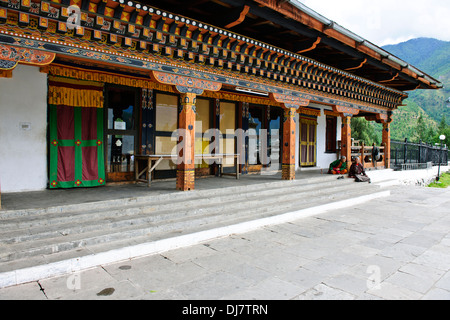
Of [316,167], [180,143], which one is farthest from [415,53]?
[180,143]

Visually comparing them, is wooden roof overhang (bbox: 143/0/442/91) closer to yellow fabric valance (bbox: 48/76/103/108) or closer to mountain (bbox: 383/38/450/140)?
yellow fabric valance (bbox: 48/76/103/108)

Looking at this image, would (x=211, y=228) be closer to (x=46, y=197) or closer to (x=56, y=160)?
(x=46, y=197)

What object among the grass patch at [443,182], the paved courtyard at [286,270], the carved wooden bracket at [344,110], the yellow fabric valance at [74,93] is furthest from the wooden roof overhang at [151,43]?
the grass patch at [443,182]

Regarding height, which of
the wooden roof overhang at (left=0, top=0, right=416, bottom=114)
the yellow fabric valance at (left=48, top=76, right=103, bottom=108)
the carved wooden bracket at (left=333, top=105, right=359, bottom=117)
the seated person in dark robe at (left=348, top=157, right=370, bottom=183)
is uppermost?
the wooden roof overhang at (left=0, top=0, right=416, bottom=114)

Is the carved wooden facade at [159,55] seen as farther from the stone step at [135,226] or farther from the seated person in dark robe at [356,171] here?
the seated person in dark robe at [356,171]

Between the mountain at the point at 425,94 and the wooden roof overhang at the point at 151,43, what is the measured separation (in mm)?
23142

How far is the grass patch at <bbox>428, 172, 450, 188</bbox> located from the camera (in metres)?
15.0

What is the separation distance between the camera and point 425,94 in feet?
219

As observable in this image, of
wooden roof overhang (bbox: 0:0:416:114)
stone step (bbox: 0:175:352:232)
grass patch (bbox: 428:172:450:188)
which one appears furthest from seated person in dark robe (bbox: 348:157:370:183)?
grass patch (bbox: 428:172:450:188)

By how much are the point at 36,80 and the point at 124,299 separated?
16.4ft

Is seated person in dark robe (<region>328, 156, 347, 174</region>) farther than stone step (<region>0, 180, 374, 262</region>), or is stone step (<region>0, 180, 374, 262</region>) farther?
seated person in dark robe (<region>328, 156, 347, 174</region>)

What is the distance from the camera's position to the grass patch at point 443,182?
49.2 ft

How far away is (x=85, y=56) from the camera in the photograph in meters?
4.55

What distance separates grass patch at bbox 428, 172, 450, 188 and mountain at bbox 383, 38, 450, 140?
9.13 meters
